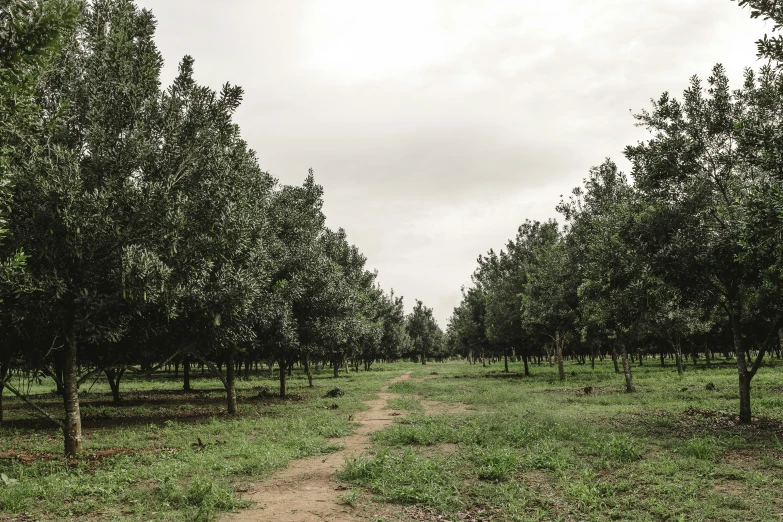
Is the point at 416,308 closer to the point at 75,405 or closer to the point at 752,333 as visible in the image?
the point at 752,333

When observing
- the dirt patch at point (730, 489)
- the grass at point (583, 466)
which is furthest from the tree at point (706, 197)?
the dirt patch at point (730, 489)

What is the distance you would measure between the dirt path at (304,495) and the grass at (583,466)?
2.88 feet

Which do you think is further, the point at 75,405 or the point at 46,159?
the point at 75,405

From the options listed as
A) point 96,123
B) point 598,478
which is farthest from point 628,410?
point 96,123

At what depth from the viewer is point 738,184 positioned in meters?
18.8

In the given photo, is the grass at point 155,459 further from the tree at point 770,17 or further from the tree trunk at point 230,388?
the tree at point 770,17

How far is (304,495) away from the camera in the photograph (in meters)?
11.0

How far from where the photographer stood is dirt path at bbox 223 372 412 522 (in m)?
9.55

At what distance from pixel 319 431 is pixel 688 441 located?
1354 cm

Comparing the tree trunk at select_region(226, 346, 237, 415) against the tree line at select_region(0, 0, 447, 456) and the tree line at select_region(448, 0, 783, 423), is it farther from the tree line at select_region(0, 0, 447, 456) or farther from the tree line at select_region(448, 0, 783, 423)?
the tree line at select_region(448, 0, 783, 423)

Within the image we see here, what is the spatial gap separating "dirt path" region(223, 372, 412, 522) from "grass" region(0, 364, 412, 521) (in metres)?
0.53

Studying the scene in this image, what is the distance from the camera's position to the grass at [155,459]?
1024 cm

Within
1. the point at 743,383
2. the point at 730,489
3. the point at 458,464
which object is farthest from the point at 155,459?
the point at 743,383

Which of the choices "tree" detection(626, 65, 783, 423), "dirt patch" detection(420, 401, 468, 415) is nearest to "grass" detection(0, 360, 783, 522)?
"dirt patch" detection(420, 401, 468, 415)
